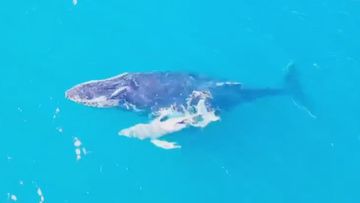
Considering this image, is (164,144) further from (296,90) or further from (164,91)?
(296,90)

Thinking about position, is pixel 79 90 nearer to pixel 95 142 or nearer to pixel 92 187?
pixel 95 142

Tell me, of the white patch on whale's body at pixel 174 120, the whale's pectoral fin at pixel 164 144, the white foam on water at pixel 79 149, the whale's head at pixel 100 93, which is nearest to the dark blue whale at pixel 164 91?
the whale's head at pixel 100 93

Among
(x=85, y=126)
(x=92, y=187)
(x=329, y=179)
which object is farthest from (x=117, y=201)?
(x=329, y=179)

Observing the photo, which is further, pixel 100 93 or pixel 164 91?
pixel 164 91

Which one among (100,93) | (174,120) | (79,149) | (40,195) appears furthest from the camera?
(174,120)

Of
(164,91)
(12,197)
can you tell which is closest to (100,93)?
(164,91)

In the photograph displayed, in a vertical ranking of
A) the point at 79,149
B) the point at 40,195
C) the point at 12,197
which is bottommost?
the point at 40,195

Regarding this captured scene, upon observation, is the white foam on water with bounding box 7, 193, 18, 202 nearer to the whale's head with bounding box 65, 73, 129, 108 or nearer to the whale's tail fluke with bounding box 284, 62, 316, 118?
the whale's head with bounding box 65, 73, 129, 108
